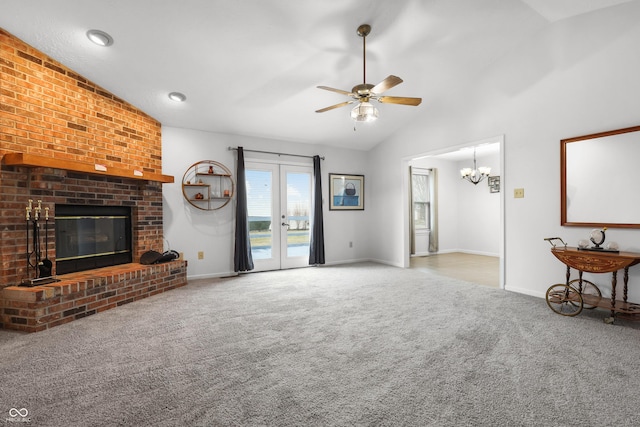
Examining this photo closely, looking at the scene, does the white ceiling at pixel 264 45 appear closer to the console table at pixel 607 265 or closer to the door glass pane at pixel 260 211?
the door glass pane at pixel 260 211

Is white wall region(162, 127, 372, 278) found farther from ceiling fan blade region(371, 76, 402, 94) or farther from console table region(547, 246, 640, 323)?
console table region(547, 246, 640, 323)

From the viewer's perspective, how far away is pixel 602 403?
5.65 ft

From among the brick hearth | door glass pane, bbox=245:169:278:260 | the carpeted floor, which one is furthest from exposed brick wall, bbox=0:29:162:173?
the carpeted floor

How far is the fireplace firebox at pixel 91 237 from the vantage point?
3.52 m

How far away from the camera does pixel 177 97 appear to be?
13.4 ft

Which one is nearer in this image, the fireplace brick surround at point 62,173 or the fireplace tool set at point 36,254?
the fireplace brick surround at point 62,173

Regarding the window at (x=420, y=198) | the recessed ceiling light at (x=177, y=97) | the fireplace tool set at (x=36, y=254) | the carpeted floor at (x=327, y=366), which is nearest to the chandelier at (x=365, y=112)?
the carpeted floor at (x=327, y=366)

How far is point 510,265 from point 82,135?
5685 millimetres

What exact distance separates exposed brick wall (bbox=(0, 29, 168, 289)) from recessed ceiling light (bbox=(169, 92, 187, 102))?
654 millimetres

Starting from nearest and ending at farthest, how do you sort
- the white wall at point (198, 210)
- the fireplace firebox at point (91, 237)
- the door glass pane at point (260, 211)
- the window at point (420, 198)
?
1. the fireplace firebox at point (91, 237)
2. the white wall at point (198, 210)
3. the door glass pane at point (260, 211)
4. the window at point (420, 198)

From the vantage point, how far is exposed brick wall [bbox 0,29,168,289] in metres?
2.94

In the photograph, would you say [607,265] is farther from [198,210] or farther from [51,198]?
[51,198]

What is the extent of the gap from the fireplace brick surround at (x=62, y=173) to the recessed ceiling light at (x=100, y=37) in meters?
0.74

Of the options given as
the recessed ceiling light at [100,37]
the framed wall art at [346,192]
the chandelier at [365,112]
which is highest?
the recessed ceiling light at [100,37]
